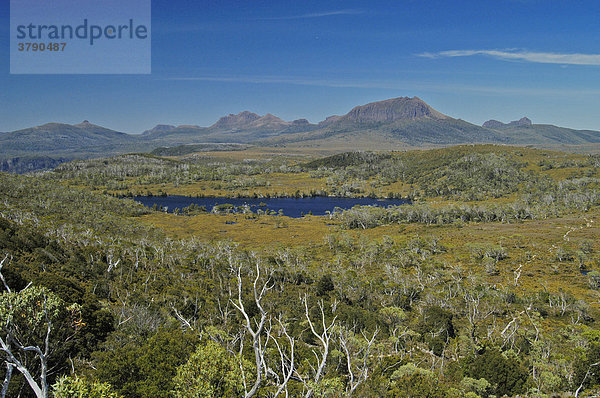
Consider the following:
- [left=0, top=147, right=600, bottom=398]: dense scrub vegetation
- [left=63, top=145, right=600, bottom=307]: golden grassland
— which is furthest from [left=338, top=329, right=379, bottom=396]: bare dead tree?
[left=63, top=145, right=600, bottom=307]: golden grassland

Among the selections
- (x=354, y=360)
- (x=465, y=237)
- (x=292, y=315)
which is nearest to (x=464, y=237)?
(x=465, y=237)

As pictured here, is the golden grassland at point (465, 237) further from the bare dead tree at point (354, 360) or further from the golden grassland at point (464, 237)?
the bare dead tree at point (354, 360)

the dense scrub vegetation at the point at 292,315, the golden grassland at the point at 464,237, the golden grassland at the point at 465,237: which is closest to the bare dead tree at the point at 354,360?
the dense scrub vegetation at the point at 292,315

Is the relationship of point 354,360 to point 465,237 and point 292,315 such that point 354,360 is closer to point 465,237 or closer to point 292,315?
point 292,315

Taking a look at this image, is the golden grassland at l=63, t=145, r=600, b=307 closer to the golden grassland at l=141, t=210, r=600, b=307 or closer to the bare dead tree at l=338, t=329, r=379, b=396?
the golden grassland at l=141, t=210, r=600, b=307

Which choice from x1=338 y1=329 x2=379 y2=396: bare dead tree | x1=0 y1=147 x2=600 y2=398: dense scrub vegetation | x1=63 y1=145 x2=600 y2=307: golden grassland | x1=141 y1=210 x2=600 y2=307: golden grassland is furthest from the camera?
x1=141 y1=210 x2=600 y2=307: golden grassland

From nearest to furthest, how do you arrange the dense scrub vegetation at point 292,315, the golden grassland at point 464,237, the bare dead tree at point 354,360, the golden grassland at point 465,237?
the bare dead tree at point 354,360 < the dense scrub vegetation at point 292,315 < the golden grassland at point 465,237 < the golden grassland at point 464,237

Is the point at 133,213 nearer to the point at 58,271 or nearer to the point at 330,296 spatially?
the point at 58,271

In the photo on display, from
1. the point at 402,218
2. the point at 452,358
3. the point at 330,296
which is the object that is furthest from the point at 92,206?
the point at 452,358

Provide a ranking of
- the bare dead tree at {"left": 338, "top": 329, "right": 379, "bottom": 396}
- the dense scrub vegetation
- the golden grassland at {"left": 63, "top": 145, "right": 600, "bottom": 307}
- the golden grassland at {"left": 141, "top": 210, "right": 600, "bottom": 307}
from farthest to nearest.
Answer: the golden grassland at {"left": 141, "top": 210, "right": 600, "bottom": 307} < the golden grassland at {"left": 63, "top": 145, "right": 600, "bottom": 307} < the dense scrub vegetation < the bare dead tree at {"left": 338, "top": 329, "right": 379, "bottom": 396}
